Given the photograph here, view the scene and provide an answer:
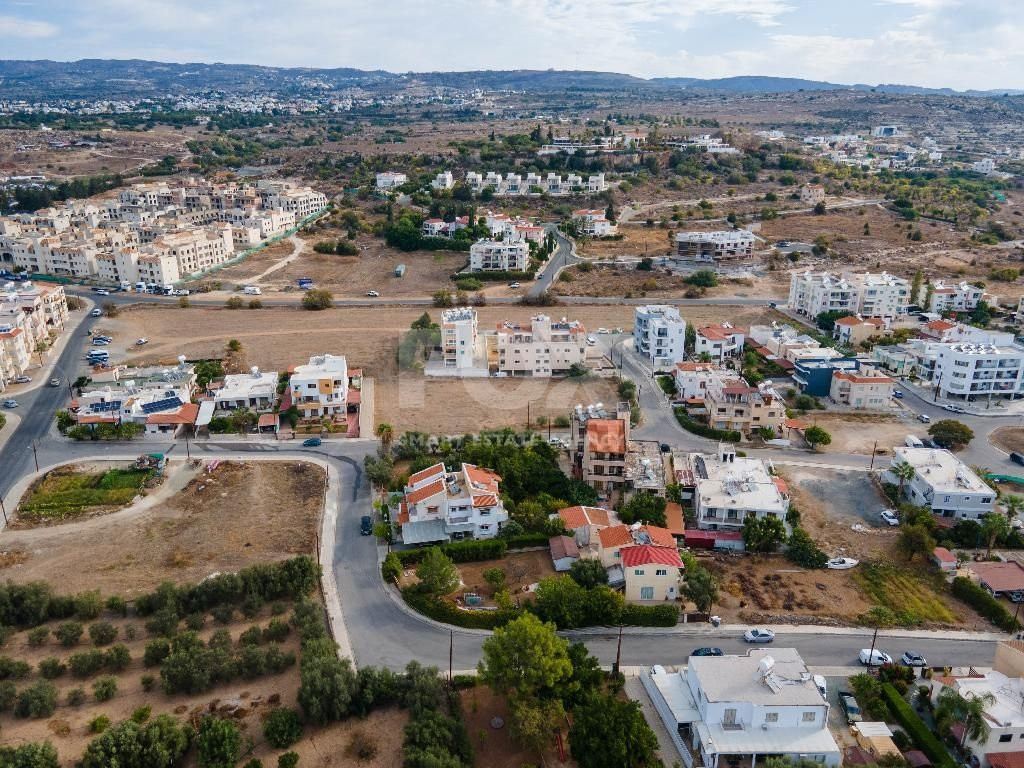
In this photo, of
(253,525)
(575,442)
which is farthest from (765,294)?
(253,525)

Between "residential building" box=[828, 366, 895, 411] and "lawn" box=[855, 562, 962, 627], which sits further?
"residential building" box=[828, 366, 895, 411]

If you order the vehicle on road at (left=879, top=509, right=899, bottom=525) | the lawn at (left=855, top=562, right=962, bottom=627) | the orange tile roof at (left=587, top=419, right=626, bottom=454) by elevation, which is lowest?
the lawn at (left=855, top=562, right=962, bottom=627)

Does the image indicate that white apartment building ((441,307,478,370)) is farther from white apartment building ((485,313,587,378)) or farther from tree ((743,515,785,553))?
tree ((743,515,785,553))

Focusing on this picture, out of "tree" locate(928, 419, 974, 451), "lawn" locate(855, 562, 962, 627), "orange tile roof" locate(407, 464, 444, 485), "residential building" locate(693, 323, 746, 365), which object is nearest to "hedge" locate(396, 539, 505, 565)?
"orange tile roof" locate(407, 464, 444, 485)

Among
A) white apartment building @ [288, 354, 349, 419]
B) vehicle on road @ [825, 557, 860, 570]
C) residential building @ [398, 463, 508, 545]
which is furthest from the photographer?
white apartment building @ [288, 354, 349, 419]

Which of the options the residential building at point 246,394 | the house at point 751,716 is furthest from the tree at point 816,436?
the residential building at point 246,394

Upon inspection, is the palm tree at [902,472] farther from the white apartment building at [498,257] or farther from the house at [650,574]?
the white apartment building at [498,257]
